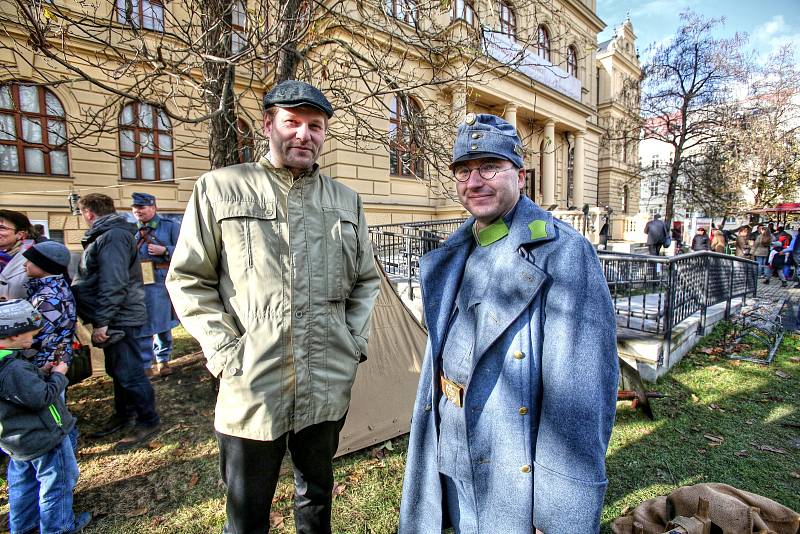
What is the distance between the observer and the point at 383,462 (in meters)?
3.41

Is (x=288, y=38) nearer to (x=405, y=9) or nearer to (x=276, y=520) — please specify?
(x=405, y=9)

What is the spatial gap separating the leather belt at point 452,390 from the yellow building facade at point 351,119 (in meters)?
3.51

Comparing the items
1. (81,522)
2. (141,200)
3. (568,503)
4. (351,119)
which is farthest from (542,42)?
(351,119)

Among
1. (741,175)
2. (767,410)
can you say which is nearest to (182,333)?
(767,410)

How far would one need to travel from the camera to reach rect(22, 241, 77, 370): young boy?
2744mm

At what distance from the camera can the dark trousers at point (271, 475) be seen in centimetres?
180

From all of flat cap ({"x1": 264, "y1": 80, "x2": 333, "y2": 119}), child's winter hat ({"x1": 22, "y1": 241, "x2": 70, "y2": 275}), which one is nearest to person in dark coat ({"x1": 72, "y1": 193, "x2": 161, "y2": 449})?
child's winter hat ({"x1": 22, "y1": 241, "x2": 70, "y2": 275})

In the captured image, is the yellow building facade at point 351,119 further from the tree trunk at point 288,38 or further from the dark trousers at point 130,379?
the dark trousers at point 130,379

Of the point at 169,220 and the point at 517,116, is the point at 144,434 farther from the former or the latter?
the point at 517,116

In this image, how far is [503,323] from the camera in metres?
1.36

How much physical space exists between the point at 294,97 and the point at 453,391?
4.84 ft

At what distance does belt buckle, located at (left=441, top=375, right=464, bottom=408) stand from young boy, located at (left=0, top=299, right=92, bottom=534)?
96.6 inches

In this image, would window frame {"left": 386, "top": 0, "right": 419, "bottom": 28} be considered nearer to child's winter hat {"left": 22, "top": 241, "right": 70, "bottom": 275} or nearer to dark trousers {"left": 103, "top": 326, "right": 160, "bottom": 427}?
child's winter hat {"left": 22, "top": 241, "right": 70, "bottom": 275}

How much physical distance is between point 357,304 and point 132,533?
2.30 metres
